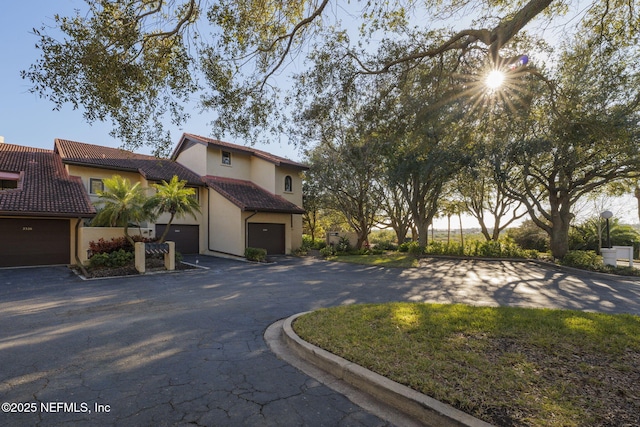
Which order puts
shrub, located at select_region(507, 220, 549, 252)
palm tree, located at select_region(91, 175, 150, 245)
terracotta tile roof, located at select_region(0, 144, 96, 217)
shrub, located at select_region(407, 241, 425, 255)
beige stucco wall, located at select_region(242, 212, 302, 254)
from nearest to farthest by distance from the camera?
terracotta tile roof, located at select_region(0, 144, 96, 217), palm tree, located at select_region(91, 175, 150, 245), beige stucco wall, located at select_region(242, 212, 302, 254), shrub, located at select_region(407, 241, 425, 255), shrub, located at select_region(507, 220, 549, 252)

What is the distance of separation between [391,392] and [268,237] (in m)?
18.5

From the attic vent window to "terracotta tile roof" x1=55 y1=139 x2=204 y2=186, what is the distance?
86.1 inches

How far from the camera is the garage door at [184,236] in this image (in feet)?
64.7

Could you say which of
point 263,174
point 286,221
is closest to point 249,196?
point 263,174

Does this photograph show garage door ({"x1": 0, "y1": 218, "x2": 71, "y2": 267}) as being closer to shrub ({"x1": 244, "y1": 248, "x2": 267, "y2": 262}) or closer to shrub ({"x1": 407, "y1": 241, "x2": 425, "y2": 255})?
shrub ({"x1": 244, "y1": 248, "x2": 267, "y2": 262})

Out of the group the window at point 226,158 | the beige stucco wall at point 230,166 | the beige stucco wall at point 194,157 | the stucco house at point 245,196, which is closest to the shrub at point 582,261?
the stucco house at point 245,196

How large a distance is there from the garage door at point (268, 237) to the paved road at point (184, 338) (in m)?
7.43

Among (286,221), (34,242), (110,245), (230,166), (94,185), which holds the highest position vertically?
(230,166)

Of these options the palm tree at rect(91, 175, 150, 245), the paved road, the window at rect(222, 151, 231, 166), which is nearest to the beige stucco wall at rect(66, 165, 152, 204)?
the palm tree at rect(91, 175, 150, 245)

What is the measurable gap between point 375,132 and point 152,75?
6016 mm

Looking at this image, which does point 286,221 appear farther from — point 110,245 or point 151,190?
point 110,245

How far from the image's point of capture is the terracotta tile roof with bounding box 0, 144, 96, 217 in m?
13.8

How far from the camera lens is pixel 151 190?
19.4 meters

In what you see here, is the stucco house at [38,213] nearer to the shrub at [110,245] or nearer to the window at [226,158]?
the shrub at [110,245]
